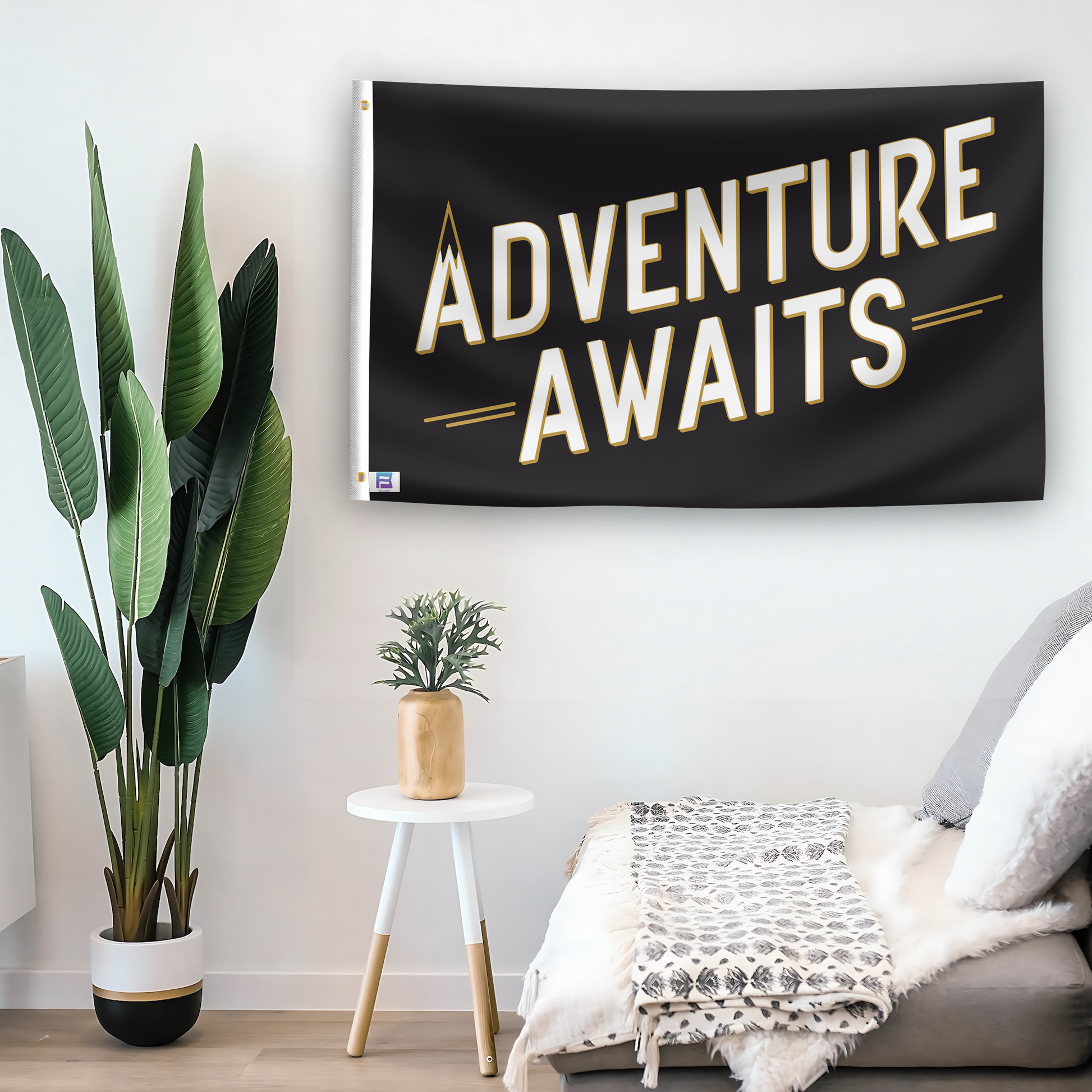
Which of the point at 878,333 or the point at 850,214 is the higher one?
the point at 850,214

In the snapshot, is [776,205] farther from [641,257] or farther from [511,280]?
[511,280]

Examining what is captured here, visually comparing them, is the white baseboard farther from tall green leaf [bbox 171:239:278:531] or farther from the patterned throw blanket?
tall green leaf [bbox 171:239:278:531]

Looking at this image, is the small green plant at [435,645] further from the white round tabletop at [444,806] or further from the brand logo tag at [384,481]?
the brand logo tag at [384,481]

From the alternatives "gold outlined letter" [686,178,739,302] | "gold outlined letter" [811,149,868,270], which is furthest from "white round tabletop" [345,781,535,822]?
"gold outlined letter" [811,149,868,270]

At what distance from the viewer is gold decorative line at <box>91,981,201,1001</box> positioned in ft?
6.57

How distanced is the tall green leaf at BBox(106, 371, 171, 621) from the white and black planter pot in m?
0.64

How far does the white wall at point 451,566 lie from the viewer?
228 cm

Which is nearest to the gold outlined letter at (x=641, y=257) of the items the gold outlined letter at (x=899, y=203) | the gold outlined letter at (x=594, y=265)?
the gold outlined letter at (x=594, y=265)

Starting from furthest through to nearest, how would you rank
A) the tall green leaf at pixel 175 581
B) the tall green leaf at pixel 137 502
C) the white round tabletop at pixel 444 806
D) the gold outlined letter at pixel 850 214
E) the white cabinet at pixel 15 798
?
the gold outlined letter at pixel 850 214, the white cabinet at pixel 15 798, the tall green leaf at pixel 175 581, the tall green leaf at pixel 137 502, the white round tabletop at pixel 444 806

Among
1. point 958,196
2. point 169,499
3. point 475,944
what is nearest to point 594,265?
point 958,196

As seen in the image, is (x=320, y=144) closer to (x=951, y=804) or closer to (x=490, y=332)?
(x=490, y=332)

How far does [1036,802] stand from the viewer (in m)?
1.32

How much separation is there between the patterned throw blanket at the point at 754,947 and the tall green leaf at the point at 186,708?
93 centimetres

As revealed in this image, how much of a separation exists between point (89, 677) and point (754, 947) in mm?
1365
